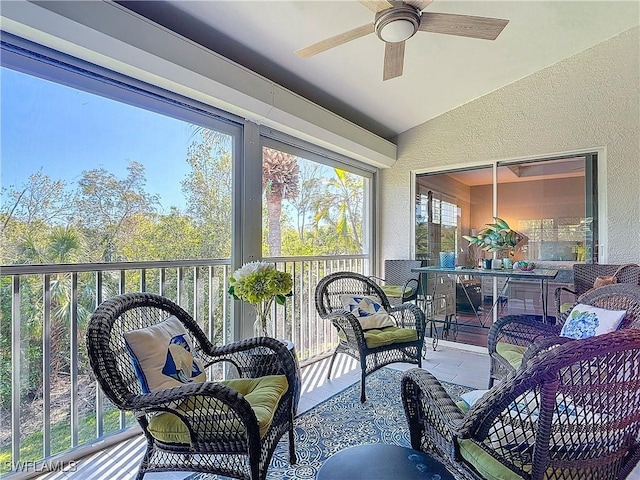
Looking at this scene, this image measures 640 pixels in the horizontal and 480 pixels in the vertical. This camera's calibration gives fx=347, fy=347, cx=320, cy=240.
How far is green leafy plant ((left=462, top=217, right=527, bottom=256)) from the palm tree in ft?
7.35

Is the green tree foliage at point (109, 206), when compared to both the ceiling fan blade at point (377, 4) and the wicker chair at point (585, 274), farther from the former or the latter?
the wicker chair at point (585, 274)

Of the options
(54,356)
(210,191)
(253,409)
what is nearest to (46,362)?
(54,356)

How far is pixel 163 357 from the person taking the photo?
5.56 ft

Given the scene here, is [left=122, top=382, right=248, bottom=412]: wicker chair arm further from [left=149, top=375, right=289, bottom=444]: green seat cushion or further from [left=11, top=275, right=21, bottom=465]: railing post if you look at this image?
[left=11, top=275, right=21, bottom=465]: railing post

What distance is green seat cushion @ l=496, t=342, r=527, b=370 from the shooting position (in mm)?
2264

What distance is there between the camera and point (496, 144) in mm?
4035

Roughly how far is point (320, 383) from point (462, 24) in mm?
2895

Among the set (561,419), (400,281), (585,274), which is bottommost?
(561,419)

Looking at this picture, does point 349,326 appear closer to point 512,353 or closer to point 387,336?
point 387,336

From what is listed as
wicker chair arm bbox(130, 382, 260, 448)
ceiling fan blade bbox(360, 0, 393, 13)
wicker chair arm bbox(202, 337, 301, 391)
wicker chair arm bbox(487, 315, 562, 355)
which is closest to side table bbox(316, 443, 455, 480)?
wicker chair arm bbox(130, 382, 260, 448)

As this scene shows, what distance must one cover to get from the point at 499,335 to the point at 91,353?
2.64m

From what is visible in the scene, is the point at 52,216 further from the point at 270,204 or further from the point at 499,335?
the point at 499,335

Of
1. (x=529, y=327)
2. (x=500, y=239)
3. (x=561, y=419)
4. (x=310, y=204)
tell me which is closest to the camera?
(x=561, y=419)

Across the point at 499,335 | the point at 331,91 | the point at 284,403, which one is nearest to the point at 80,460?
the point at 284,403
